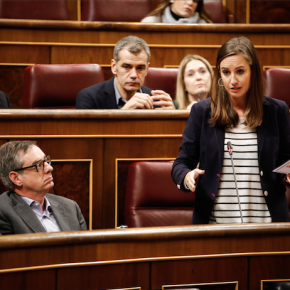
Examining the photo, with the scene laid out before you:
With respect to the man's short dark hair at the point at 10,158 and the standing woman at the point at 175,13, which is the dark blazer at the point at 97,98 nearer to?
the man's short dark hair at the point at 10,158

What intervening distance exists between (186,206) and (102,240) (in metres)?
0.31

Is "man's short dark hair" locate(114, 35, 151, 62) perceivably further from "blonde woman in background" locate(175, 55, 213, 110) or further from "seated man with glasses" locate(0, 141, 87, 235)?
"seated man with glasses" locate(0, 141, 87, 235)

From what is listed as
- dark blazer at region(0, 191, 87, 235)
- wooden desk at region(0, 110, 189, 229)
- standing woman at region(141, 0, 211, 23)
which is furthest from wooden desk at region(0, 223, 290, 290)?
standing woman at region(141, 0, 211, 23)

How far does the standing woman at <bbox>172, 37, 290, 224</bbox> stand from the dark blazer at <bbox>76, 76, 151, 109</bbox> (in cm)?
32

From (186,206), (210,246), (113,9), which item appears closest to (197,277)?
(210,246)

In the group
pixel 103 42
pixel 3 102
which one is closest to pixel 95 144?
pixel 3 102

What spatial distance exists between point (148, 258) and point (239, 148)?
18cm

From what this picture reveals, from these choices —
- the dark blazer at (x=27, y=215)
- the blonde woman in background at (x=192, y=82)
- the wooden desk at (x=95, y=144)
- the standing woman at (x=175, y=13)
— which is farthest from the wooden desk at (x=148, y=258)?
the standing woman at (x=175, y=13)

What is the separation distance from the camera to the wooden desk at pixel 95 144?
0.70 m

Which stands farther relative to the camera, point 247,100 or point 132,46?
point 132,46

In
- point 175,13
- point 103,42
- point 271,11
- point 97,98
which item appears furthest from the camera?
point 271,11

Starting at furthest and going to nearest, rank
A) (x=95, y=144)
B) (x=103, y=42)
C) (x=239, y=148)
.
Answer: (x=103, y=42)
(x=95, y=144)
(x=239, y=148)

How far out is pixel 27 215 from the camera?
58 cm

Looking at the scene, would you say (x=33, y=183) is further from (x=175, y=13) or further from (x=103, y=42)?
(x=175, y=13)
